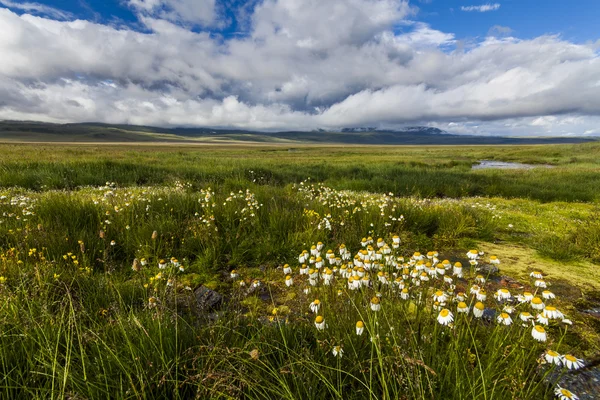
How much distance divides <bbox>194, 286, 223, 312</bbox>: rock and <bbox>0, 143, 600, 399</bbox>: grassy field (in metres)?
0.07

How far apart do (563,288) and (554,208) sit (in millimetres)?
8570

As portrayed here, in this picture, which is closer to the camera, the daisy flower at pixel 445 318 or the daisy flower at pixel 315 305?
the daisy flower at pixel 445 318

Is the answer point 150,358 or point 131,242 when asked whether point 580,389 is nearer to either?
point 150,358

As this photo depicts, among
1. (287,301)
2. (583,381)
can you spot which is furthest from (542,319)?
(287,301)

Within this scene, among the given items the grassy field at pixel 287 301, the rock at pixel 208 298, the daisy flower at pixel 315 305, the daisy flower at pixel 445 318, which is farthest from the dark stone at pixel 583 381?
the rock at pixel 208 298

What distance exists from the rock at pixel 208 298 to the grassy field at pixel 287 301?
0.24 feet

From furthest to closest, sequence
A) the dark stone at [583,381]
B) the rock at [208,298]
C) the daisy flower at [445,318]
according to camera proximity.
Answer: the rock at [208,298] → the dark stone at [583,381] → the daisy flower at [445,318]

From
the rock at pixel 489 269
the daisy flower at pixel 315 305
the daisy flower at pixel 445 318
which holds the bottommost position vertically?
the rock at pixel 489 269

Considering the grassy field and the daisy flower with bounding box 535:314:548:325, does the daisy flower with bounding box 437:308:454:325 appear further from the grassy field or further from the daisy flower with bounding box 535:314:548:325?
the daisy flower with bounding box 535:314:548:325

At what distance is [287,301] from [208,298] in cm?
98

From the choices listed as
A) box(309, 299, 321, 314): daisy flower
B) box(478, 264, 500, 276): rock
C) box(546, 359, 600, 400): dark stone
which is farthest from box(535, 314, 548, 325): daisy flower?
box(478, 264, 500, 276): rock

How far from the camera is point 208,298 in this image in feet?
11.5

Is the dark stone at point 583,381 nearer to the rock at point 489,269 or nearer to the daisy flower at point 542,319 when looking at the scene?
the daisy flower at point 542,319

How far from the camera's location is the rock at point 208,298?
10.8ft
